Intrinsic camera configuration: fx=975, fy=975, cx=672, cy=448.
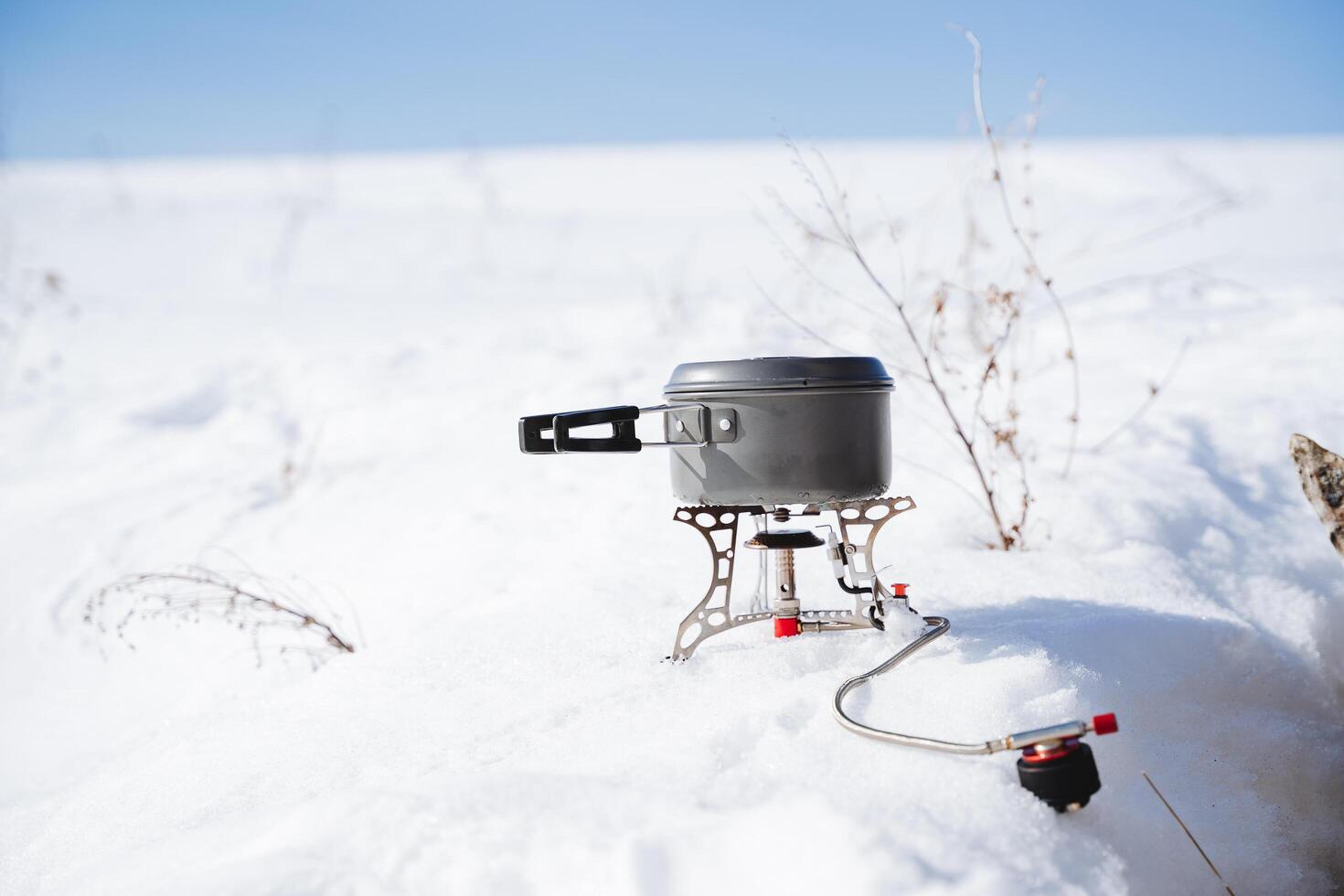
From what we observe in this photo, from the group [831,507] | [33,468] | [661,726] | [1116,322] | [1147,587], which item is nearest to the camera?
[661,726]

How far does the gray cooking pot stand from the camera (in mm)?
1767

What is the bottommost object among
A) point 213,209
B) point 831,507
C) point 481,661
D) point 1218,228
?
point 481,661

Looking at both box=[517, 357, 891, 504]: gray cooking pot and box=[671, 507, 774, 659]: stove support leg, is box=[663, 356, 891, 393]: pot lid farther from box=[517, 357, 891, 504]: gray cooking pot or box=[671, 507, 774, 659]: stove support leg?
box=[671, 507, 774, 659]: stove support leg

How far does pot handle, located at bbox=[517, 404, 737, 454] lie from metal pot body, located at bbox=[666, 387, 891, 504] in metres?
0.02

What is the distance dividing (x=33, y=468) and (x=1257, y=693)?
5.14 meters

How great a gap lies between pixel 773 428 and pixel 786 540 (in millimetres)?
300

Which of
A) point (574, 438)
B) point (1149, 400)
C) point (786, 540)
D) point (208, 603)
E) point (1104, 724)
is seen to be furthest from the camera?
point (1149, 400)

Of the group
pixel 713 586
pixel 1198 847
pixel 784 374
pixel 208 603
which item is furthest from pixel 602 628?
pixel 208 603

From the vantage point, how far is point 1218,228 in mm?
10789

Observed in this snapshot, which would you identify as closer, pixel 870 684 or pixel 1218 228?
pixel 870 684

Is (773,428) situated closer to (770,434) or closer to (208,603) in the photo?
(770,434)

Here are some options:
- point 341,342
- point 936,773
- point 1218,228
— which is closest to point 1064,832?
point 936,773

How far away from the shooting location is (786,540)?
77.8 inches

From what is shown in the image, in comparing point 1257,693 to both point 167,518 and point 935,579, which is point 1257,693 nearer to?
point 935,579
